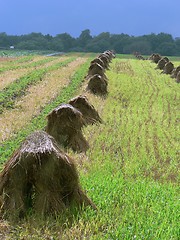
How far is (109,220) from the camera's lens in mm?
6535

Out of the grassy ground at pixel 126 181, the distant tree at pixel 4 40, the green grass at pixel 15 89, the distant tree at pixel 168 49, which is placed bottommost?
the grassy ground at pixel 126 181

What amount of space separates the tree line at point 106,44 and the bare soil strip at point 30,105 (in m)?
82.8

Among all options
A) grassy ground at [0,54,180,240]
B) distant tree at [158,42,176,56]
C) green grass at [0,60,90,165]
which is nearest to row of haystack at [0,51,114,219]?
grassy ground at [0,54,180,240]

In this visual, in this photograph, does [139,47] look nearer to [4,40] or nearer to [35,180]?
[4,40]

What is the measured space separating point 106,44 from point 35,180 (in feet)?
349

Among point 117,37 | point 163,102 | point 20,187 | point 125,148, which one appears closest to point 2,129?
point 125,148

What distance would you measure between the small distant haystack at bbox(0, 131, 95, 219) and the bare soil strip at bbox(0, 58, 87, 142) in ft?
16.6

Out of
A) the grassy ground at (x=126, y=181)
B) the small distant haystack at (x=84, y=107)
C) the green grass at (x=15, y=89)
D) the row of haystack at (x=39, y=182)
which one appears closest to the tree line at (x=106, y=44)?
the green grass at (x=15, y=89)

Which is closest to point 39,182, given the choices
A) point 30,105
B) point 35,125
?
point 35,125

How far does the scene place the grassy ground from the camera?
6.22 metres

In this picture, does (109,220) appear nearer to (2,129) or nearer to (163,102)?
(2,129)

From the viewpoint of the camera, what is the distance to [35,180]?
6523mm

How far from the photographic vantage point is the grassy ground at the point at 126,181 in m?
6.22

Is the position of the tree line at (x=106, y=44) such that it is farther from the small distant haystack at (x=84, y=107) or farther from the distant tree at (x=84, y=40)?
the small distant haystack at (x=84, y=107)
